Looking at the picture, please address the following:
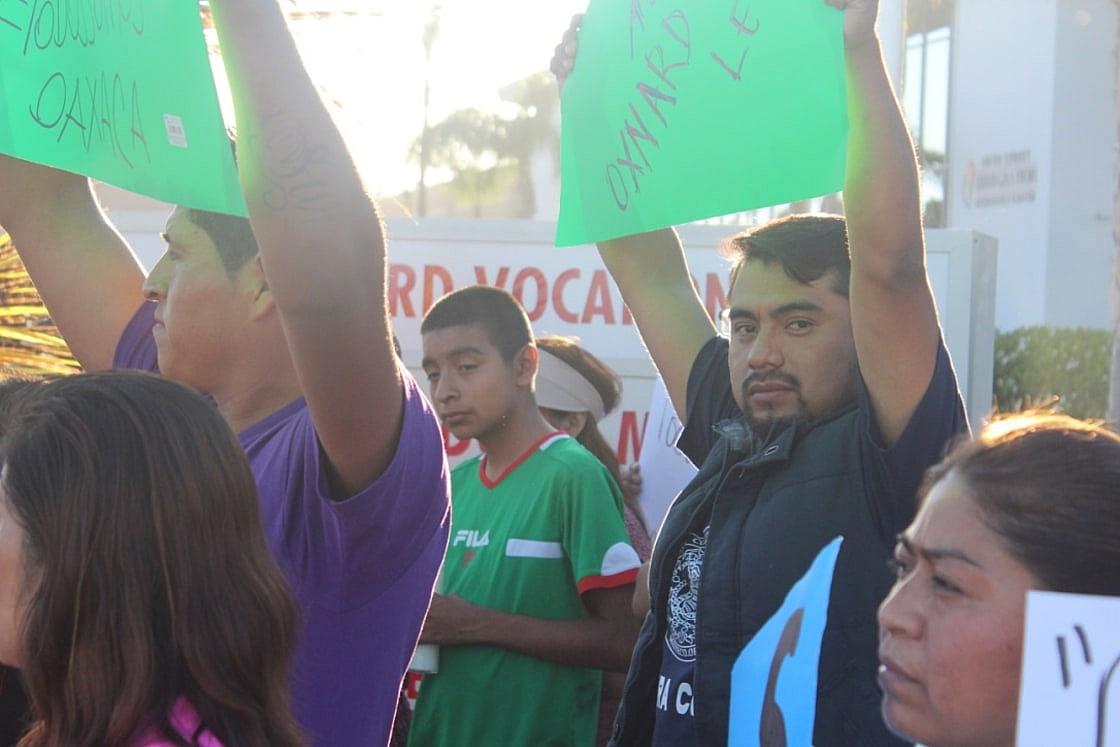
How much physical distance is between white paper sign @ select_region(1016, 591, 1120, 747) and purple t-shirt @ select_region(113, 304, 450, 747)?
3.23 ft

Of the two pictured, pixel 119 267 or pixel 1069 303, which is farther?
pixel 1069 303

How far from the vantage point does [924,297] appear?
94.5 inches

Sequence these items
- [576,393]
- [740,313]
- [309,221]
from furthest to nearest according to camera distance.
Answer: [576,393] → [740,313] → [309,221]

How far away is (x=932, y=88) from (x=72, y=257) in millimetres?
22569

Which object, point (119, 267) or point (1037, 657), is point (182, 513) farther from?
point (119, 267)

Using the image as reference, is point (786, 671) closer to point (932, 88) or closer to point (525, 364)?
point (525, 364)

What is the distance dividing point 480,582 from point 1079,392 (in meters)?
13.5

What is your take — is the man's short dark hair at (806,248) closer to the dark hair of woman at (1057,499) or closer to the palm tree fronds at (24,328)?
the dark hair of woman at (1057,499)

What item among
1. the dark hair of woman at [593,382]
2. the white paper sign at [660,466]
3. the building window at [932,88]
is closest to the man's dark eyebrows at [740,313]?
the white paper sign at [660,466]

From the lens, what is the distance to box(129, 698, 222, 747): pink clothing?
5.52ft

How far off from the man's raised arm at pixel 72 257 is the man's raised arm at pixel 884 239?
141cm

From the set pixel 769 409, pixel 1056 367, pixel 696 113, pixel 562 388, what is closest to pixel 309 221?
pixel 696 113

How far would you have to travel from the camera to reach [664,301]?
10.6ft

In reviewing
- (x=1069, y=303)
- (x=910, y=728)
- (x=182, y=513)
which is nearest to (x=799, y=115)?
(x=910, y=728)
